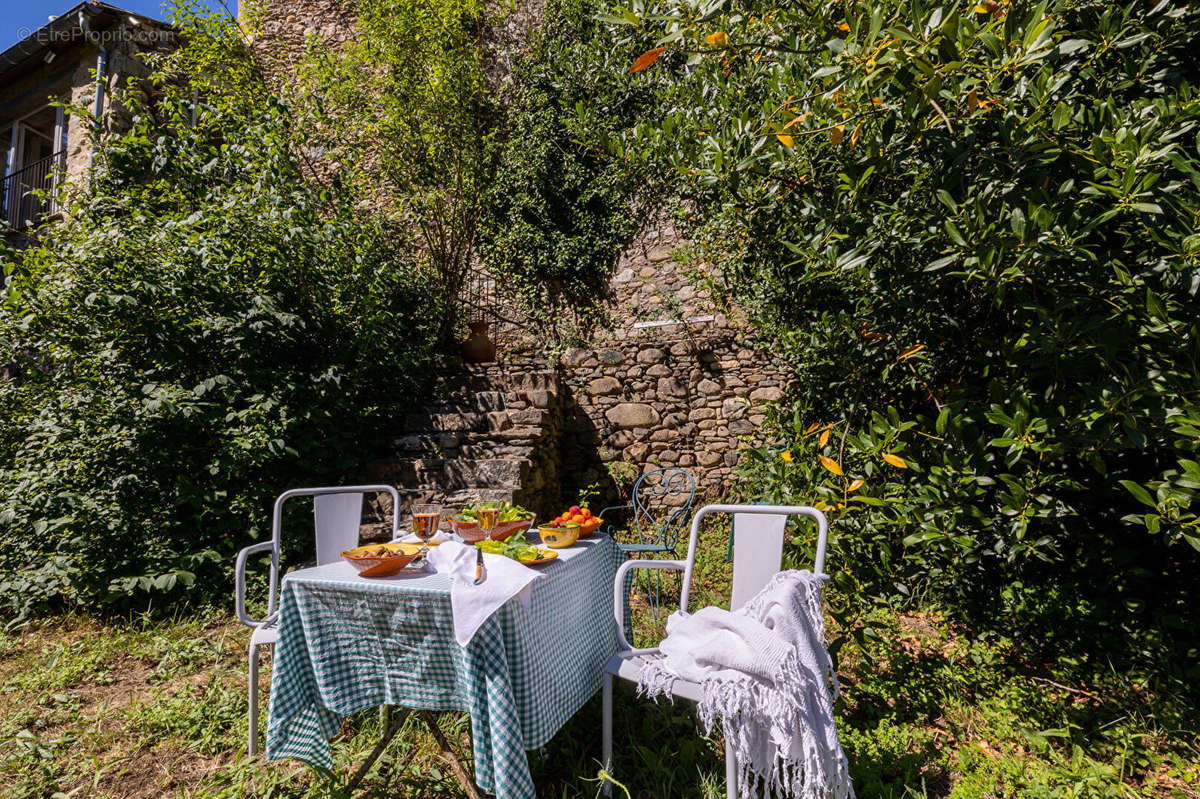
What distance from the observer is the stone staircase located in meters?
4.39

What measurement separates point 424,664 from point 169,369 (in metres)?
3.62

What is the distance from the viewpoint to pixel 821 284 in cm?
255

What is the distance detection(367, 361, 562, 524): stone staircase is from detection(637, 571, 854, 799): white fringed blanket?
2819 millimetres

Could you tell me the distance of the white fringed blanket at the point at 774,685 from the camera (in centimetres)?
137

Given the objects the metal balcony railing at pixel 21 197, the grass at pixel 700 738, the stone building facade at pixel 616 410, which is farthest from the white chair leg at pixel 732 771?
the metal balcony railing at pixel 21 197

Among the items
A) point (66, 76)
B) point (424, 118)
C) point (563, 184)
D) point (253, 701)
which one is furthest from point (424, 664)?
point (66, 76)

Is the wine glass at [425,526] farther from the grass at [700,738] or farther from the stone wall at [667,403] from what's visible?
the stone wall at [667,403]

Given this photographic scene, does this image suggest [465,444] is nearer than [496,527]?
No

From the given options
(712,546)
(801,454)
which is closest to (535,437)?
(712,546)

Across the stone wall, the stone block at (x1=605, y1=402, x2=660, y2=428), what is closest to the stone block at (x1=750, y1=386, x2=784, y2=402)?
the stone wall

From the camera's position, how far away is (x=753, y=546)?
191 cm

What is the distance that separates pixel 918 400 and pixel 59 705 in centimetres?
443

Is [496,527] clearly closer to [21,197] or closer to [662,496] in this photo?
[662,496]

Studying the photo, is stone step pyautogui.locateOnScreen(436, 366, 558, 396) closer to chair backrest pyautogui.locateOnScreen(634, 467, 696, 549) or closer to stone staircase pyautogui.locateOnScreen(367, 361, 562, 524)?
stone staircase pyautogui.locateOnScreen(367, 361, 562, 524)
